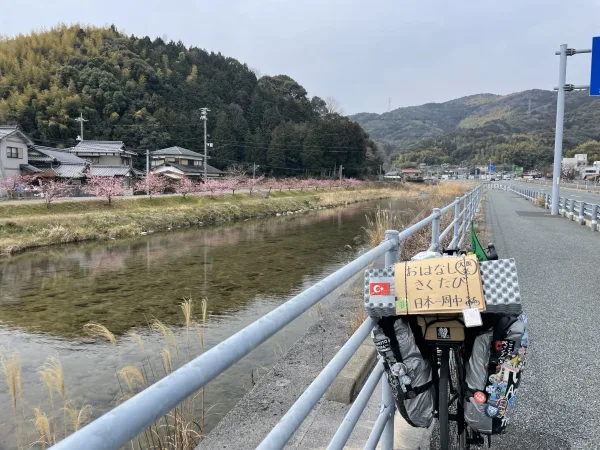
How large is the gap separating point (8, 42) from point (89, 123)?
96.1 ft

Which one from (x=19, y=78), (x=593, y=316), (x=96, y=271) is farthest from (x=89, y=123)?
(x=593, y=316)

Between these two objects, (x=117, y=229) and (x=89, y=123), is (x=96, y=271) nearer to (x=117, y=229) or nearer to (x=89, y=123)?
(x=117, y=229)

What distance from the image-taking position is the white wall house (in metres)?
29.6

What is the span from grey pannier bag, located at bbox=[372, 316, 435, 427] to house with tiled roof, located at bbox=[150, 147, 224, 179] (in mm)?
43247

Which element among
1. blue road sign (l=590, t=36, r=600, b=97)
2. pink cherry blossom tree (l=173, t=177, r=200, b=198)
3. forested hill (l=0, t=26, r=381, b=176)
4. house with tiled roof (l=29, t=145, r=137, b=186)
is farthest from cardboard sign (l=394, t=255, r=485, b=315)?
forested hill (l=0, t=26, r=381, b=176)

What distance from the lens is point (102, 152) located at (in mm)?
42125

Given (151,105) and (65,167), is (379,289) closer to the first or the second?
(65,167)

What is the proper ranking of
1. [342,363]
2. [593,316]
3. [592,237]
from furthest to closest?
[592,237] → [593,316] → [342,363]

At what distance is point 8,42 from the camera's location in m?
67.9

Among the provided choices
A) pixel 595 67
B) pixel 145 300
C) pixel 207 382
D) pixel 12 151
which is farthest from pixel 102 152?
pixel 207 382

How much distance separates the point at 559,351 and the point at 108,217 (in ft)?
60.1

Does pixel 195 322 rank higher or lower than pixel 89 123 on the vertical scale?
lower

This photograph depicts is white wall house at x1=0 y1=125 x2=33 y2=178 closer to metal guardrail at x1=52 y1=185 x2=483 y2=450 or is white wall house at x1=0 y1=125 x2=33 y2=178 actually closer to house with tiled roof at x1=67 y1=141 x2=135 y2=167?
house with tiled roof at x1=67 y1=141 x2=135 y2=167

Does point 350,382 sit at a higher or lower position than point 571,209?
lower
